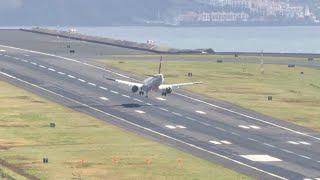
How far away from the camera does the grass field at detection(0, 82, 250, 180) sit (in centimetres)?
8431

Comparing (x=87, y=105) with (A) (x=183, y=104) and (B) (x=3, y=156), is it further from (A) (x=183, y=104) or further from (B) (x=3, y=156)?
(B) (x=3, y=156)

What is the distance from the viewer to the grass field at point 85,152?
84312 mm

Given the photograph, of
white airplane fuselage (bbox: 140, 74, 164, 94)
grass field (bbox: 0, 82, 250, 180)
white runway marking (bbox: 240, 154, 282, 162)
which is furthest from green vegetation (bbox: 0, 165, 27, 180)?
white airplane fuselage (bbox: 140, 74, 164, 94)

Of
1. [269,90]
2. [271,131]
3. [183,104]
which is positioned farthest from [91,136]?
[269,90]

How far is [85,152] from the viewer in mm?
93750

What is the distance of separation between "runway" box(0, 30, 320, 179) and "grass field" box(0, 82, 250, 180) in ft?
8.63

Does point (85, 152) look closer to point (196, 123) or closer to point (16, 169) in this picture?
point (16, 169)

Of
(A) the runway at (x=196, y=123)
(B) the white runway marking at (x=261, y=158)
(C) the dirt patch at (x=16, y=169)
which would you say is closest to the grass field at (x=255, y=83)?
(A) the runway at (x=196, y=123)

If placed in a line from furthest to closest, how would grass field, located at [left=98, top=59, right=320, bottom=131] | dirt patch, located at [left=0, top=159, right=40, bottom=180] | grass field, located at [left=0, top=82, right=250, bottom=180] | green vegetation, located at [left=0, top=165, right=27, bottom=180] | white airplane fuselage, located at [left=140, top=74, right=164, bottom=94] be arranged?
1. white airplane fuselage, located at [left=140, top=74, right=164, bottom=94]
2. grass field, located at [left=98, top=59, right=320, bottom=131]
3. grass field, located at [left=0, top=82, right=250, bottom=180]
4. dirt patch, located at [left=0, top=159, right=40, bottom=180]
5. green vegetation, located at [left=0, top=165, right=27, bottom=180]

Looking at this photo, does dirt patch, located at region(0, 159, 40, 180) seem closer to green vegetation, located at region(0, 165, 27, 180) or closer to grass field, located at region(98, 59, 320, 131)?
green vegetation, located at region(0, 165, 27, 180)

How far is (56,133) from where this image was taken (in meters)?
104

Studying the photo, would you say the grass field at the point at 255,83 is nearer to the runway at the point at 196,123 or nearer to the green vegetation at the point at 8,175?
the runway at the point at 196,123

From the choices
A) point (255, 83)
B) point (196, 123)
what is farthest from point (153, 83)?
point (255, 83)

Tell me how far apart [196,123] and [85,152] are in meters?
23.1
